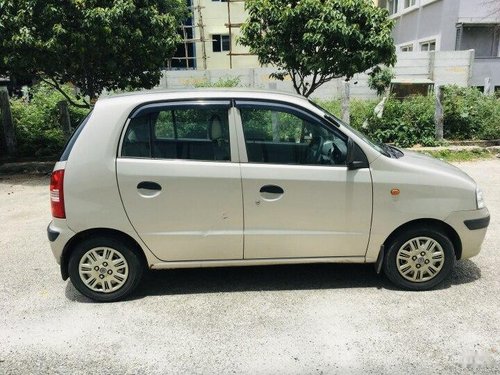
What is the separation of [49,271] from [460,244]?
13.0 feet

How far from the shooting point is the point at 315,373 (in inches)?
118

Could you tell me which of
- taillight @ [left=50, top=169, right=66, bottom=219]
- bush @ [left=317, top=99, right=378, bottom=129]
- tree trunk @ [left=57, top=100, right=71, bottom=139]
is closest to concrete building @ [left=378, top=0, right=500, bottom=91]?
bush @ [left=317, top=99, right=378, bottom=129]

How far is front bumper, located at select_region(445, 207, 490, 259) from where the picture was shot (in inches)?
152

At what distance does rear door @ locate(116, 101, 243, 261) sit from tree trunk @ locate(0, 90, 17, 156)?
7802 mm

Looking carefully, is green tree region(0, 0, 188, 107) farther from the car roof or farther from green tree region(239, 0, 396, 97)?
the car roof

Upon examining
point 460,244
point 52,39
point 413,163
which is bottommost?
point 460,244

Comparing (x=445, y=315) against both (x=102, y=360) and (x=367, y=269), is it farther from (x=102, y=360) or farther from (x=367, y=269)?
(x=102, y=360)

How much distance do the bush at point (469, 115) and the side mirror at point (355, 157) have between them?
8345 mm

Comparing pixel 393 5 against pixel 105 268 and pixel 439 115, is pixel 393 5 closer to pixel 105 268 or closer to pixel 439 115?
pixel 439 115

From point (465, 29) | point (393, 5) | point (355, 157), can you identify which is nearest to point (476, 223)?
point (355, 157)

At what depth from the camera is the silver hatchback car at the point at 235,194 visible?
3.71 m

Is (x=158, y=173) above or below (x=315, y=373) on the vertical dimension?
above

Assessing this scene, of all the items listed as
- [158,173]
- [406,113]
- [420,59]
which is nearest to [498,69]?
[420,59]

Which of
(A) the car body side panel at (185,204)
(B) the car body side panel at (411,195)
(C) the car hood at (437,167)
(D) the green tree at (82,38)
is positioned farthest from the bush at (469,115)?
(A) the car body side panel at (185,204)
